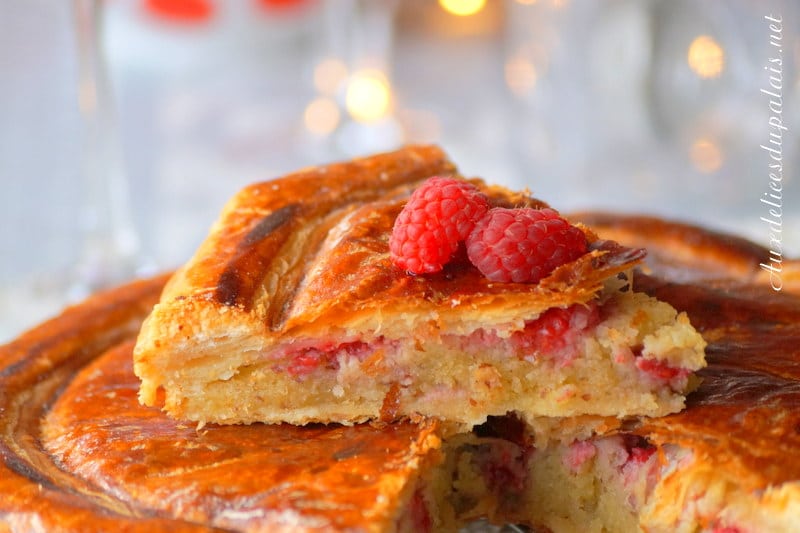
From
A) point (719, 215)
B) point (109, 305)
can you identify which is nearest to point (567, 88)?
point (719, 215)

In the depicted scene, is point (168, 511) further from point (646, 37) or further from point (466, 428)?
point (646, 37)

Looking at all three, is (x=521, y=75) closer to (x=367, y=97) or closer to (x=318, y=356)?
(x=367, y=97)

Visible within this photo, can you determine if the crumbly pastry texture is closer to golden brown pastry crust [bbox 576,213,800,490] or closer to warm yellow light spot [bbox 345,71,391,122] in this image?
golden brown pastry crust [bbox 576,213,800,490]

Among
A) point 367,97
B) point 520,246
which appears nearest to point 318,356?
point 520,246

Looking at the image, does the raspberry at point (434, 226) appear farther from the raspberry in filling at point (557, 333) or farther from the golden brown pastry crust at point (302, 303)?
the raspberry in filling at point (557, 333)

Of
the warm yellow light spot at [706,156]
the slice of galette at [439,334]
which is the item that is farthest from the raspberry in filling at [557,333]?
the warm yellow light spot at [706,156]

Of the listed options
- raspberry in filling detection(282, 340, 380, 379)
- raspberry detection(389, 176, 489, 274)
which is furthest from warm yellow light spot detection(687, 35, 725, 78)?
raspberry in filling detection(282, 340, 380, 379)
